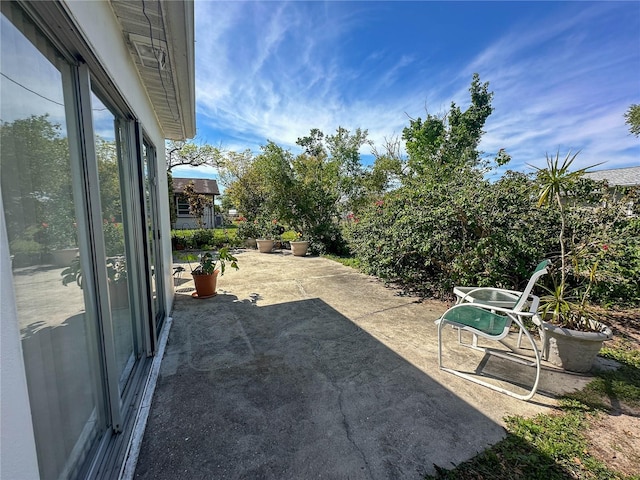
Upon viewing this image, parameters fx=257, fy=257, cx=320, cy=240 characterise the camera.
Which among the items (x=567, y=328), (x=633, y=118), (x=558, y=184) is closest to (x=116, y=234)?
(x=567, y=328)

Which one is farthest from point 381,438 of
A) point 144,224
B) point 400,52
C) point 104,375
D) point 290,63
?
point 400,52

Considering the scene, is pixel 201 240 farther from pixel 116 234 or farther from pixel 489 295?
pixel 489 295

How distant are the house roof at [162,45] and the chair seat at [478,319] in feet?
10.6

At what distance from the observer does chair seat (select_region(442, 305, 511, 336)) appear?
232cm

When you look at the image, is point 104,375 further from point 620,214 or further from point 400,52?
point 400,52

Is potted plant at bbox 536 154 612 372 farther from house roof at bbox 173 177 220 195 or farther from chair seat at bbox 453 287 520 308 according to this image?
house roof at bbox 173 177 220 195

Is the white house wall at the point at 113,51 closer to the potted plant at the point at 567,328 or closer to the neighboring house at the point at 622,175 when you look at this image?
the potted plant at the point at 567,328

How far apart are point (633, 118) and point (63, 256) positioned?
24.5 metres

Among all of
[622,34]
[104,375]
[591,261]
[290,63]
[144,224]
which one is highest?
[290,63]

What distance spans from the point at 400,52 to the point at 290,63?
11.3 ft

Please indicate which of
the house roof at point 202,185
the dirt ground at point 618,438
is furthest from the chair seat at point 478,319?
the house roof at point 202,185

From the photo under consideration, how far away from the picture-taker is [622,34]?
409cm

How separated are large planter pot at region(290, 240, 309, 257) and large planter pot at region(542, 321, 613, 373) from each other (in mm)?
7360

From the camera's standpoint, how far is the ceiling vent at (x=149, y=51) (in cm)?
200
